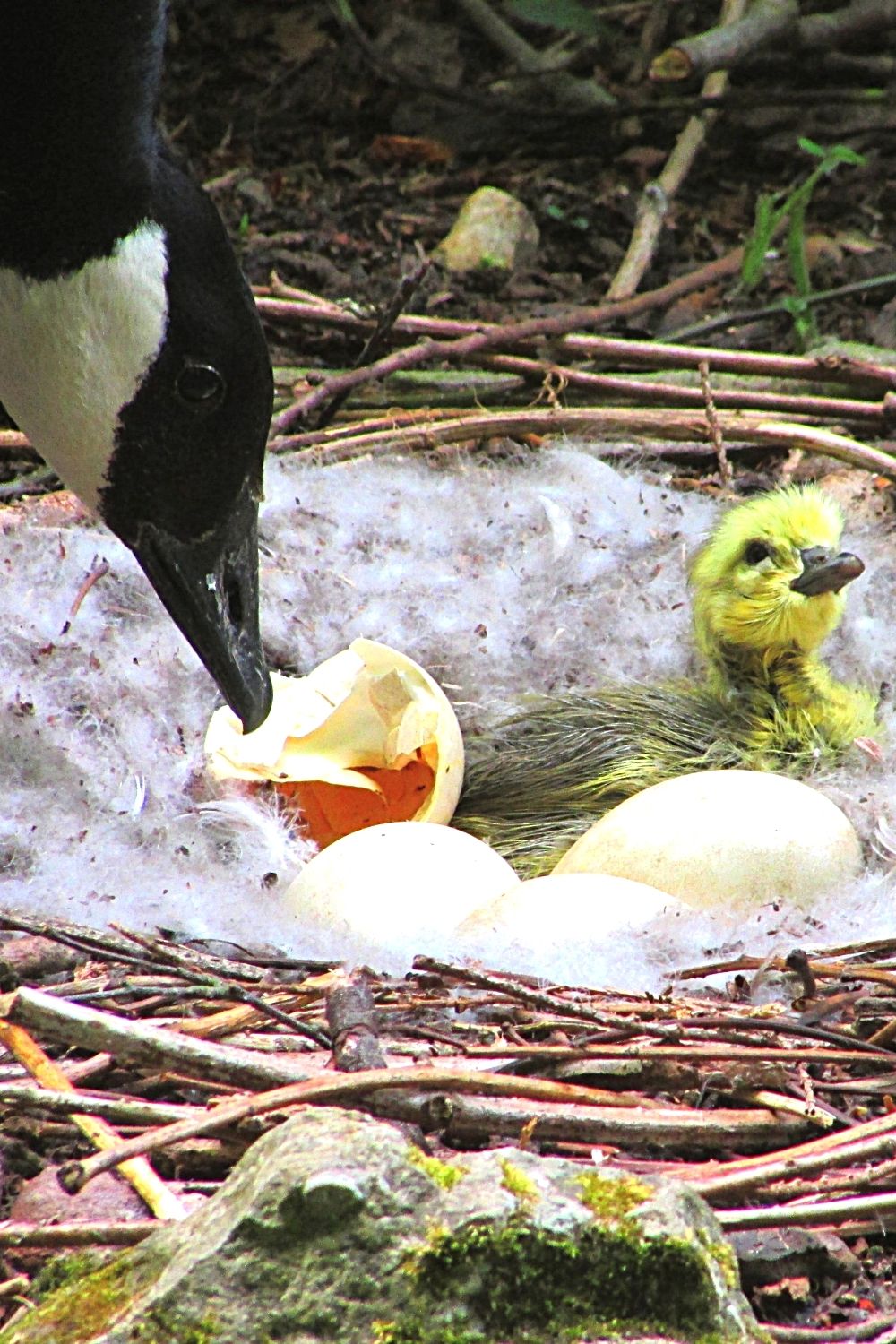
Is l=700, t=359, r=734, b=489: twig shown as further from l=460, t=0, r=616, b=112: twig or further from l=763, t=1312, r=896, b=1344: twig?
l=460, t=0, r=616, b=112: twig

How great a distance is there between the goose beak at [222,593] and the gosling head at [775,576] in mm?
971

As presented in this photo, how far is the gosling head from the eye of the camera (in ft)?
8.79

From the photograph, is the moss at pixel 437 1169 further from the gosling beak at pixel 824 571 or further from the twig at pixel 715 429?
the twig at pixel 715 429

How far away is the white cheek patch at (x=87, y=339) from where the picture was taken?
195 centimetres

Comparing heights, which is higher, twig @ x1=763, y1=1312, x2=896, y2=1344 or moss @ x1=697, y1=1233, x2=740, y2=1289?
moss @ x1=697, y1=1233, x2=740, y2=1289

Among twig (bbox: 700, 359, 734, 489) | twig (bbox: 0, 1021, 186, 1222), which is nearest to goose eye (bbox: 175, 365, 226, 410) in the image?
twig (bbox: 0, 1021, 186, 1222)

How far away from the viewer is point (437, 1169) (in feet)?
3.58

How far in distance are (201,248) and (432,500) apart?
1.18 metres

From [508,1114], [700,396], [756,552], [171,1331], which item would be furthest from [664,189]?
[171,1331]

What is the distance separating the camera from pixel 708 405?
10.3 feet

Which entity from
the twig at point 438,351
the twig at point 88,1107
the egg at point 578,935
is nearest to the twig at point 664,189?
the twig at point 438,351

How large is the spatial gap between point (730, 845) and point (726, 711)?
2.52 feet

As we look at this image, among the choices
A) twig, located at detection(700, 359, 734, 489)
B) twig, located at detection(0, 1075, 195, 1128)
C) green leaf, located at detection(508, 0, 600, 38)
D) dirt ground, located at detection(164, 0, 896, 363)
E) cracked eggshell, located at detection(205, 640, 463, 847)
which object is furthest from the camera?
green leaf, located at detection(508, 0, 600, 38)

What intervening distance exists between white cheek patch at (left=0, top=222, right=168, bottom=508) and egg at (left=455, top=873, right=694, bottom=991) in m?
0.83
